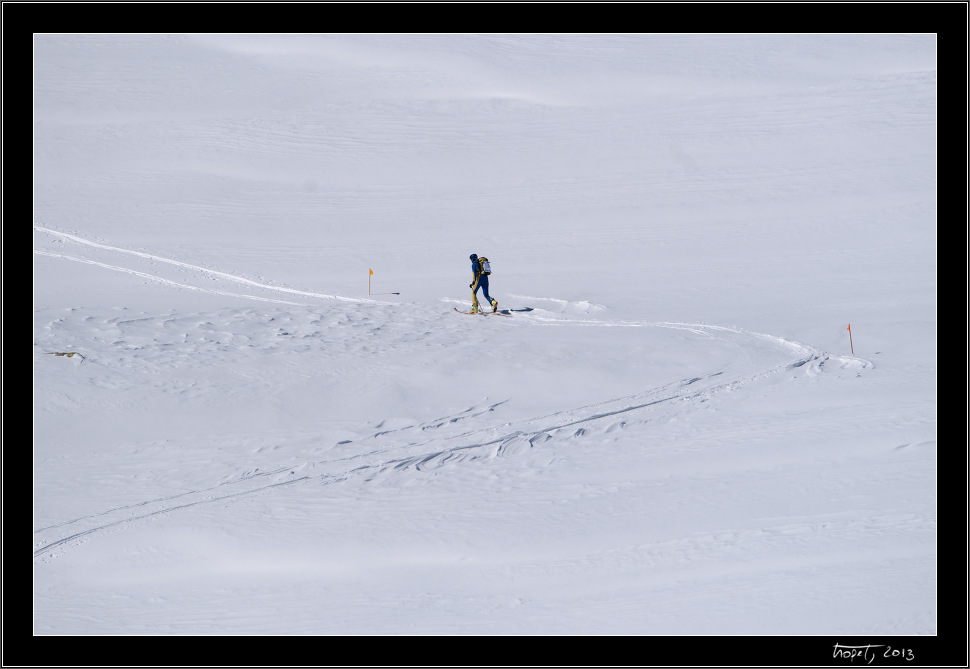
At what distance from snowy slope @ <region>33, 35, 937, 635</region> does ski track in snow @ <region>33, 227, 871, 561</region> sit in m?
0.05

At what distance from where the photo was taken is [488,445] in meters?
9.12

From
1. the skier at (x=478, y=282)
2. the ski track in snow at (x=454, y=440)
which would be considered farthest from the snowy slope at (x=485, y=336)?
the skier at (x=478, y=282)

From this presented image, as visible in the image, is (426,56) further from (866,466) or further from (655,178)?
(866,466)

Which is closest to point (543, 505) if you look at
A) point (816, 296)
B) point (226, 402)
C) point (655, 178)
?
point (226, 402)

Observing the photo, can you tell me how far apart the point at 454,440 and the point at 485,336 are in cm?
362

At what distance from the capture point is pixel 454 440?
364 inches

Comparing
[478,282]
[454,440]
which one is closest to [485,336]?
[478,282]

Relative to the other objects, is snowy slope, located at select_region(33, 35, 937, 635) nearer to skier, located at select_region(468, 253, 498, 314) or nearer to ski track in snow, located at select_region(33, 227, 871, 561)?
ski track in snow, located at select_region(33, 227, 871, 561)

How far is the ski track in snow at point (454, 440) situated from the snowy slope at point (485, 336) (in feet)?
0.15

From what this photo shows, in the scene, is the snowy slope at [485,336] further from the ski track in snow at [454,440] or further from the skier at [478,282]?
the skier at [478,282]

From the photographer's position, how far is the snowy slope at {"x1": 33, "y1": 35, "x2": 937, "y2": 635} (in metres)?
6.78

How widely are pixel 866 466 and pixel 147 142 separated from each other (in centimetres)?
1893

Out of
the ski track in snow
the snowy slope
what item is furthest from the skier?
the ski track in snow

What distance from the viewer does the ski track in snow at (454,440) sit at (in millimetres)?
7793
